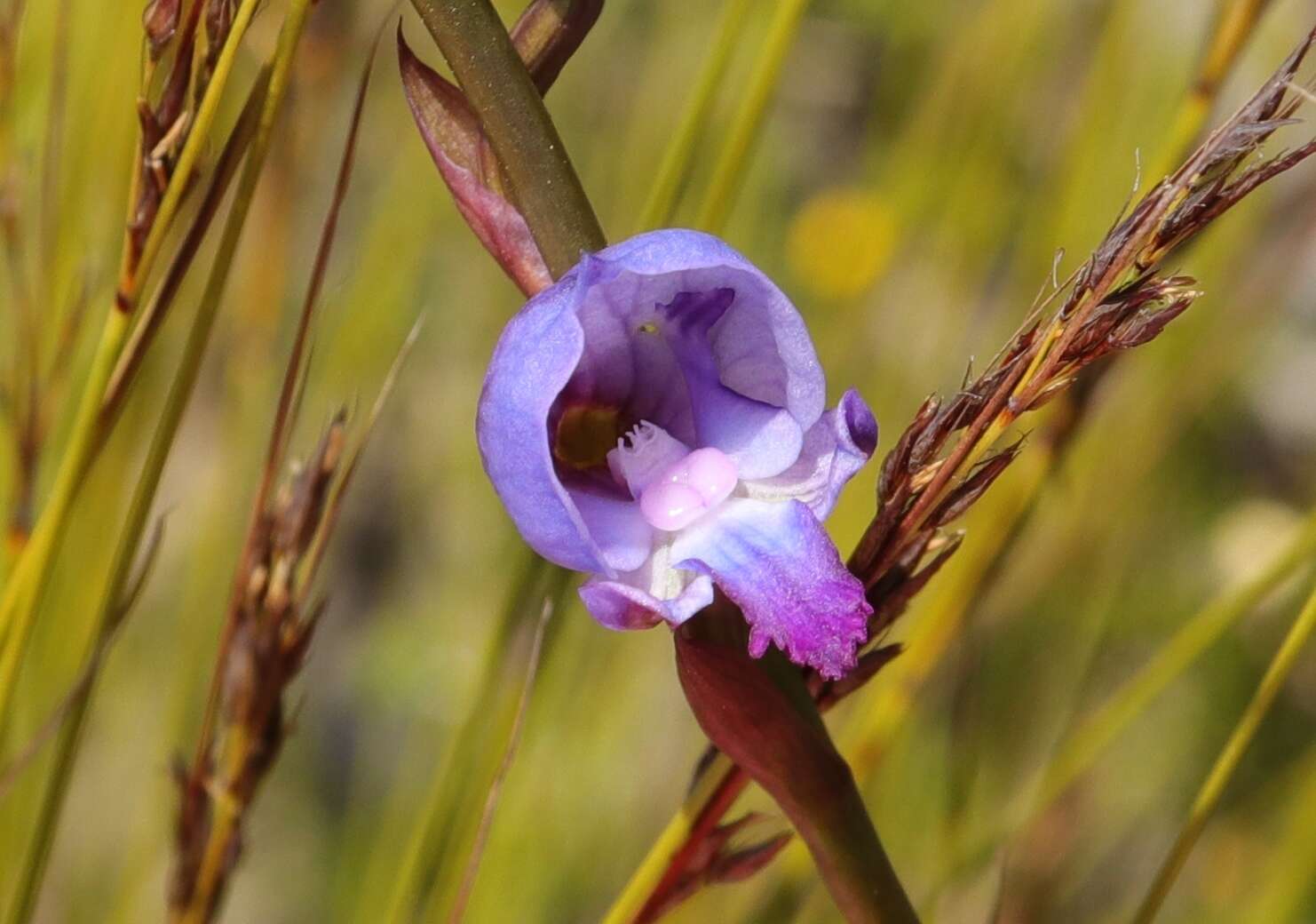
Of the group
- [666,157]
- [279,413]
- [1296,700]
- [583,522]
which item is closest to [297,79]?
[666,157]

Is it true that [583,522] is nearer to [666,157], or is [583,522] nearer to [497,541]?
[666,157]

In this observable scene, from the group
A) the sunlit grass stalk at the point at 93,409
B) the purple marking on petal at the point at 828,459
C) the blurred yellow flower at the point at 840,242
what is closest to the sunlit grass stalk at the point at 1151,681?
the purple marking on petal at the point at 828,459

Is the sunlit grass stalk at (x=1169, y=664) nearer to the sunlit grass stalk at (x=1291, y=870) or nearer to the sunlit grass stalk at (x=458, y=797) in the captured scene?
the sunlit grass stalk at (x=1291, y=870)

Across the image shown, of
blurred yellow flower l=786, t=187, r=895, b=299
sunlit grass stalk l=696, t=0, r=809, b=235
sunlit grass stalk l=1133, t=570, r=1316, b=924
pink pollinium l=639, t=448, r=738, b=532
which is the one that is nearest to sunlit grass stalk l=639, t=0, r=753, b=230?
sunlit grass stalk l=696, t=0, r=809, b=235

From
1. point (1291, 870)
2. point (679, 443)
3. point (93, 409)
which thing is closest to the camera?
point (679, 443)

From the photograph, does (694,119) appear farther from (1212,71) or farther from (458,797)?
(458,797)

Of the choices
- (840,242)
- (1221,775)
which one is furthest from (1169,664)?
(840,242)
